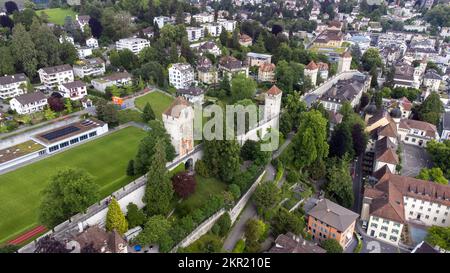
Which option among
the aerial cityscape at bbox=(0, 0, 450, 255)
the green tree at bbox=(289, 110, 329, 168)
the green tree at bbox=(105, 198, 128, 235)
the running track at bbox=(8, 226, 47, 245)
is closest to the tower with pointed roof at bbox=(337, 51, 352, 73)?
the aerial cityscape at bbox=(0, 0, 450, 255)

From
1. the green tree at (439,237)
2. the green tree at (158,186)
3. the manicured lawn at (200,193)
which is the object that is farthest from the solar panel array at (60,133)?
the green tree at (439,237)

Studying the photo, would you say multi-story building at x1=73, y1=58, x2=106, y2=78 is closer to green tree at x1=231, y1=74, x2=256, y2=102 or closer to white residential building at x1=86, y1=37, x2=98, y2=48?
white residential building at x1=86, y1=37, x2=98, y2=48

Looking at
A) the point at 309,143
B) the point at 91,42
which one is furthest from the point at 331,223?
the point at 91,42

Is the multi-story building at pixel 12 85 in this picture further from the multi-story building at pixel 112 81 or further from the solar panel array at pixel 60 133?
the solar panel array at pixel 60 133

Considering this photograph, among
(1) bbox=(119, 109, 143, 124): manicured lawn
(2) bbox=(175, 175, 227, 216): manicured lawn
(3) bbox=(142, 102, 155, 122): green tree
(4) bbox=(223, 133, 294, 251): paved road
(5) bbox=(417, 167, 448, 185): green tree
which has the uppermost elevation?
(3) bbox=(142, 102, 155, 122): green tree

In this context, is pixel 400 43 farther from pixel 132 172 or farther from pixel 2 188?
pixel 2 188
